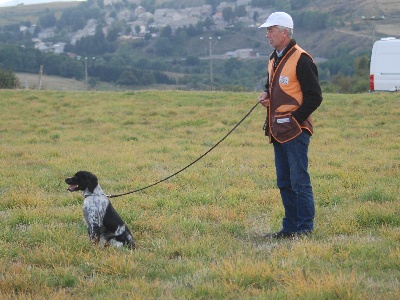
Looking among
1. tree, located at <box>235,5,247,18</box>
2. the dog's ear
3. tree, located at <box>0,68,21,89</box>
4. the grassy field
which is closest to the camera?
the grassy field

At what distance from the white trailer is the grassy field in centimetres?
1027

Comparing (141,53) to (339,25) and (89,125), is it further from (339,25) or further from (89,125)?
(89,125)

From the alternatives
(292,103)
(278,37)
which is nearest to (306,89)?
(292,103)

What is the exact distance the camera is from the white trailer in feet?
89.8

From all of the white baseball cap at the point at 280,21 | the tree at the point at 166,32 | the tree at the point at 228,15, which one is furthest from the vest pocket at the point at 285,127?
the tree at the point at 228,15

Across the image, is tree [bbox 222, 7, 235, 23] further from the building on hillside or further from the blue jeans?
the blue jeans

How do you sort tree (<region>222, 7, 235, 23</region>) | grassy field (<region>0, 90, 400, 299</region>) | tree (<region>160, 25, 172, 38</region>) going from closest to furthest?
grassy field (<region>0, 90, 400, 299</region>)
tree (<region>160, 25, 172, 38</region>)
tree (<region>222, 7, 235, 23</region>)

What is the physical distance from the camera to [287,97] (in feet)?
21.3

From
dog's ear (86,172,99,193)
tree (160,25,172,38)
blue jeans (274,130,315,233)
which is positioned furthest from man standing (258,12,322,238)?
tree (160,25,172,38)

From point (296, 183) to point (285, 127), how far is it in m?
0.61

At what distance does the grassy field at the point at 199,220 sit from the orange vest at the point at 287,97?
3.72 feet

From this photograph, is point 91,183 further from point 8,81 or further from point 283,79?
point 8,81

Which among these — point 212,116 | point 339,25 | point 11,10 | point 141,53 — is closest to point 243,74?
point 339,25

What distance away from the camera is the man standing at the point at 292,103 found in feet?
20.9
